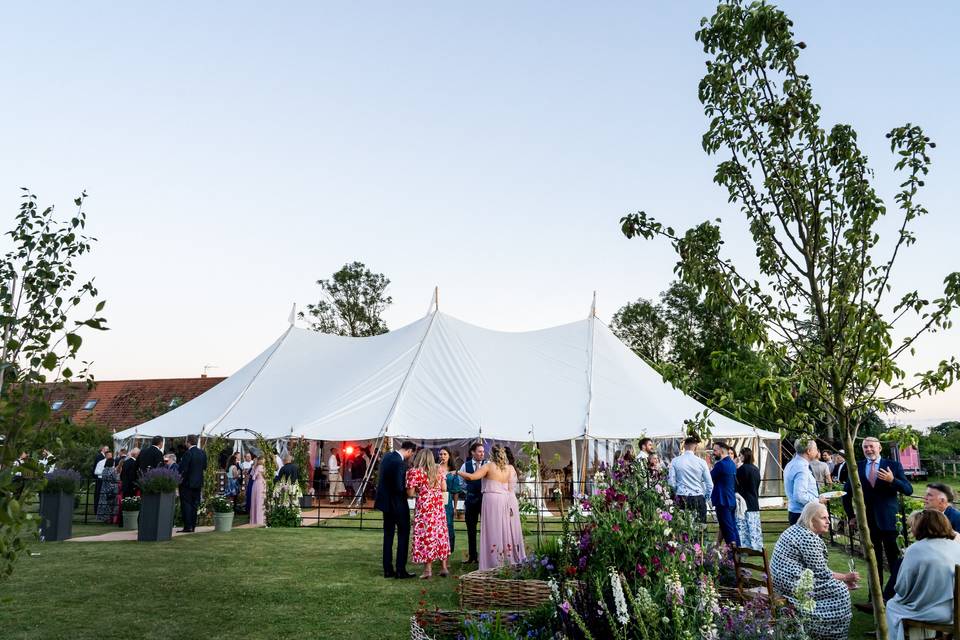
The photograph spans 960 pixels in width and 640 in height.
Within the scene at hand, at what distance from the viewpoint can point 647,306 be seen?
148ft

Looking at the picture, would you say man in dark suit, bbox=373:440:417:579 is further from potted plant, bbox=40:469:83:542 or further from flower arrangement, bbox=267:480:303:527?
flower arrangement, bbox=267:480:303:527

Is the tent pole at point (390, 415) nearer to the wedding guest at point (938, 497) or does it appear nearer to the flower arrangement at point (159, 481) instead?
the flower arrangement at point (159, 481)

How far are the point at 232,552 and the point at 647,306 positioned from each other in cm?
3793

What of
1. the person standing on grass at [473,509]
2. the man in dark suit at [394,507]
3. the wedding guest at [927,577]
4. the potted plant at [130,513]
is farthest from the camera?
the potted plant at [130,513]

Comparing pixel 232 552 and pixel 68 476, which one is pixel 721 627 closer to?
pixel 232 552

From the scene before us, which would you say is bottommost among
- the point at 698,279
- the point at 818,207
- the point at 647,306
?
the point at 698,279

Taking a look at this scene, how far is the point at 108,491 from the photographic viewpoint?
1538 cm

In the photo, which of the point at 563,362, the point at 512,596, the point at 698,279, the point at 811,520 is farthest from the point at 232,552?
the point at 563,362

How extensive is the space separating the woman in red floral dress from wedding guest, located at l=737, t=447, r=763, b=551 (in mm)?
4324

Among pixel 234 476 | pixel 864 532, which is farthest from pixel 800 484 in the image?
pixel 234 476

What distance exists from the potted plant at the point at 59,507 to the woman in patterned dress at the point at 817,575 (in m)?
11.2

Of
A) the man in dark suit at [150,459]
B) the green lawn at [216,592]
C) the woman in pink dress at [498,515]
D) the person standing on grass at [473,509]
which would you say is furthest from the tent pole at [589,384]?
the man in dark suit at [150,459]

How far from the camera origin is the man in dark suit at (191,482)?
12.8 m

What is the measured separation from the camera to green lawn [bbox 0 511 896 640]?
6160 mm
